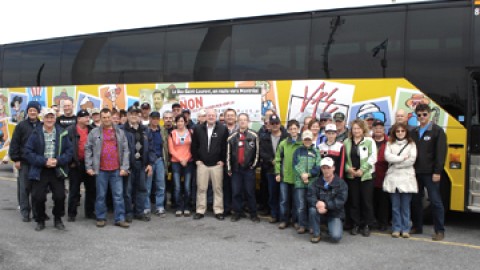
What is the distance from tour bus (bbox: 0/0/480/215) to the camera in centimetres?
681

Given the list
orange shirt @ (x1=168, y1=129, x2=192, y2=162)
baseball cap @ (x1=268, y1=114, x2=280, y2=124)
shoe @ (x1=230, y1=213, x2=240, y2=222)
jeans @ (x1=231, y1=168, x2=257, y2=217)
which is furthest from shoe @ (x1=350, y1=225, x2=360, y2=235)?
orange shirt @ (x1=168, y1=129, x2=192, y2=162)

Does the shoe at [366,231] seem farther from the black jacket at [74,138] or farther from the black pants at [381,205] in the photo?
the black jacket at [74,138]

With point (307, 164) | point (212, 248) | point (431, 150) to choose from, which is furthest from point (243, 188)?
point (431, 150)

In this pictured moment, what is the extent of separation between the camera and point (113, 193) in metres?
6.99

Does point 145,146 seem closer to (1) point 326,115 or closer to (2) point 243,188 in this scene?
(2) point 243,188

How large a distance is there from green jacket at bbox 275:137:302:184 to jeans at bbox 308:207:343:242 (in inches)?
28.8

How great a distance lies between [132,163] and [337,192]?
3.29 m

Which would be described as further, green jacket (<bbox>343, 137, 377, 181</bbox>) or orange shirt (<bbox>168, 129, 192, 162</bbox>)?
orange shirt (<bbox>168, 129, 192, 162</bbox>)

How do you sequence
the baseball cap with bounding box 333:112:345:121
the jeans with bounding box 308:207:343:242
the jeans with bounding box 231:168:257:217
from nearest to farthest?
1. the jeans with bounding box 308:207:343:242
2. the baseball cap with bounding box 333:112:345:121
3. the jeans with bounding box 231:168:257:217

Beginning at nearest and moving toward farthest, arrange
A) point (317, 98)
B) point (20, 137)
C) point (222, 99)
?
point (20, 137) < point (317, 98) < point (222, 99)

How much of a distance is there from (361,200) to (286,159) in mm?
1276

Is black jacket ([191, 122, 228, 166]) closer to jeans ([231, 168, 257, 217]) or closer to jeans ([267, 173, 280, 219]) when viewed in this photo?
jeans ([231, 168, 257, 217])

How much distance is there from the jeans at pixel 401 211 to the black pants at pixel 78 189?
4.91 metres

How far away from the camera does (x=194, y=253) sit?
558 cm
